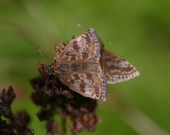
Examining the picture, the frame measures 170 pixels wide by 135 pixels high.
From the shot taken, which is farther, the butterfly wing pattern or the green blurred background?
the green blurred background

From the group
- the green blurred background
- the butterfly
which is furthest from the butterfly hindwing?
the green blurred background

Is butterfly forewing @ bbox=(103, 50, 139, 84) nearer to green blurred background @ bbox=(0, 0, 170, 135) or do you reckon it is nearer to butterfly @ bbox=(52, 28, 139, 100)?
butterfly @ bbox=(52, 28, 139, 100)

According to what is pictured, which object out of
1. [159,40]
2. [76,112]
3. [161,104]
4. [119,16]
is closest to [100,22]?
[119,16]

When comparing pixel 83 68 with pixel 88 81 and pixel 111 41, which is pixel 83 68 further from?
pixel 111 41

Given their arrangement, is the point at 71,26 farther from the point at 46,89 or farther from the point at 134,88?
the point at 46,89

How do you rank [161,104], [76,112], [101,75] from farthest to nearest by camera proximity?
[161,104] → [76,112] → [101,75]

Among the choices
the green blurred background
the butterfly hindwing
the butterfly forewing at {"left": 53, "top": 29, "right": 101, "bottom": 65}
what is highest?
the butterfly forewing at {"left": 53, "top": 29, "right": 101, "bottom": 65}
